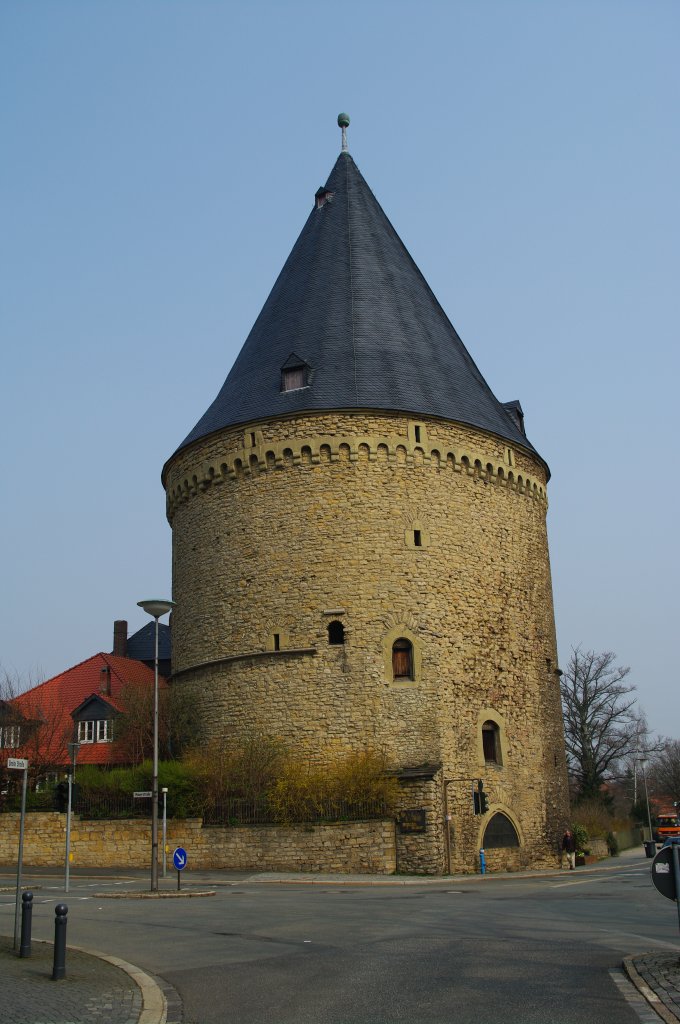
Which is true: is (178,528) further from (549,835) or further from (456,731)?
(549,835)

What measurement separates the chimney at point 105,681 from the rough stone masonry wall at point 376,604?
528cm

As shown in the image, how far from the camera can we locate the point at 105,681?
33.6 meters

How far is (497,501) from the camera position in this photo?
94.3 feet

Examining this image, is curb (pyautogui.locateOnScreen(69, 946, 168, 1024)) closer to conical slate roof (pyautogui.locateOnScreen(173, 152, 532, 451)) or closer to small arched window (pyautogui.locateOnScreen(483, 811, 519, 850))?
small arched window (pyautogui.locateOnScreen(483, 811, 519, 850))

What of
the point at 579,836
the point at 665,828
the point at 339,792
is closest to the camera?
the point at 339,792

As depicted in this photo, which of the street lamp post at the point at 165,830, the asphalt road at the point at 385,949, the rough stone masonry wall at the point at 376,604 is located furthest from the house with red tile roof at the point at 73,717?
the asphalt road at the point at 385,949

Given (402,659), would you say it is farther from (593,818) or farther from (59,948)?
(593,818)

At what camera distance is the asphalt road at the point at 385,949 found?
7.28 meters

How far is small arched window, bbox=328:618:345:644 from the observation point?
2589cm

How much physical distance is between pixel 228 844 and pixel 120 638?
60.4ft

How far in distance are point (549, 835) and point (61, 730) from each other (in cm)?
1514

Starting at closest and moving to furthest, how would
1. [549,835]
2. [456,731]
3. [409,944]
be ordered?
[409,944]
[456,731]
[549,835]

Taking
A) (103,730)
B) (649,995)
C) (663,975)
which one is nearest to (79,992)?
(649,995)

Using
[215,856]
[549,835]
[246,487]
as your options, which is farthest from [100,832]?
[549,835]
